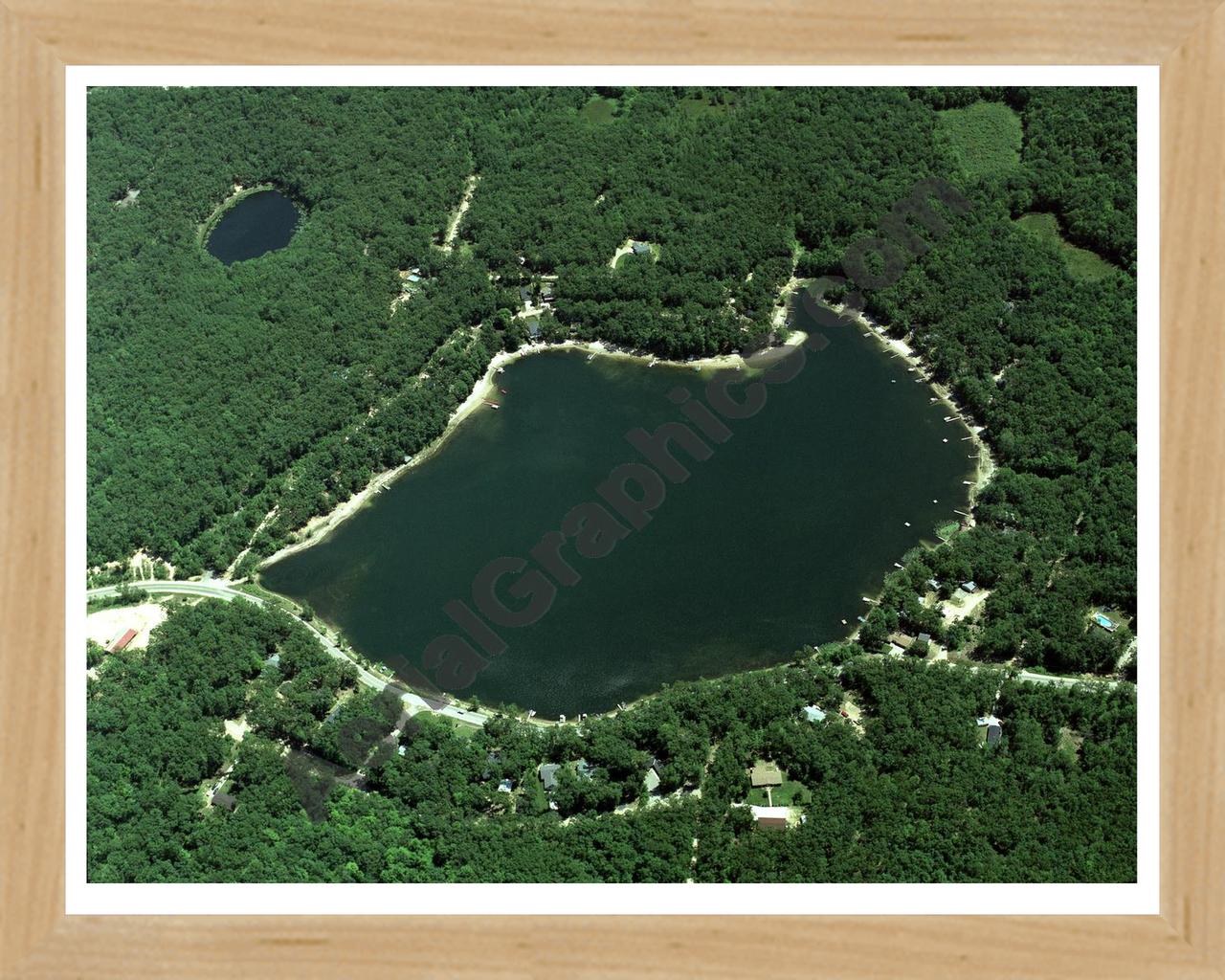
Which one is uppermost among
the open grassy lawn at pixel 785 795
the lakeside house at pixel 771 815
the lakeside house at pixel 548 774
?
the lakeside house at pixel 548 774

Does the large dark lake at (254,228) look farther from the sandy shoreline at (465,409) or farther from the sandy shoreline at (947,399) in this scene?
the sandy shoreline at (947,399)

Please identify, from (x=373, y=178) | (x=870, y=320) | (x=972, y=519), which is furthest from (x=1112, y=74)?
(x=373, y=178)

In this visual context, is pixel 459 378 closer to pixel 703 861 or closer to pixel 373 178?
pixel 373 178

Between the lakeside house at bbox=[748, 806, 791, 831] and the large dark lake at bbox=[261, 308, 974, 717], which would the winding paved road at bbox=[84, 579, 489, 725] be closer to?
the large dark lake at bbox=[261, 308, 974, 717]
